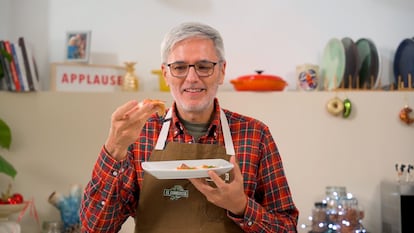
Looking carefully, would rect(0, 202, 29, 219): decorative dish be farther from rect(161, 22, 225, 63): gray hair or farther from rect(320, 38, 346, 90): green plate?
rect(320, 38, 346, 90): green plate

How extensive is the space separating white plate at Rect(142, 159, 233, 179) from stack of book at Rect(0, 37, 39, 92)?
148 centimetres

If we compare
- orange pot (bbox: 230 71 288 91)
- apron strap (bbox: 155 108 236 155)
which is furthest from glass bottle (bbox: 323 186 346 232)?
apron strap (bbox: 155 108 236 155)

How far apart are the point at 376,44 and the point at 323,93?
53 centimetres

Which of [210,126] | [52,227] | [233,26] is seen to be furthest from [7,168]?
[233,26]

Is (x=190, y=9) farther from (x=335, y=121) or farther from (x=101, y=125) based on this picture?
(x=335, y=121)

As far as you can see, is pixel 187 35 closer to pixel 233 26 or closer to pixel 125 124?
pixel 125 124

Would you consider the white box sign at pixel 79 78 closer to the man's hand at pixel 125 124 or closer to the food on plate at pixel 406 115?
the man's hand at pixel 125 124

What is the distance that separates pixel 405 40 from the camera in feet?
9.14

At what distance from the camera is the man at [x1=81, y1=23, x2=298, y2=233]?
1.36 metres

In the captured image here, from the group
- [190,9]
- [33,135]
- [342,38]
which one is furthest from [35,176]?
[342,38]

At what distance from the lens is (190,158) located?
5.02ft

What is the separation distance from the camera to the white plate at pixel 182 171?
128 cm

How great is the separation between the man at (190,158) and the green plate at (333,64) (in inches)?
50.0

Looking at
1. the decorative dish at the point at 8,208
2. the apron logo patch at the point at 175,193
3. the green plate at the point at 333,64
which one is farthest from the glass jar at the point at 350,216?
the decorative dish at the point at 8,208
